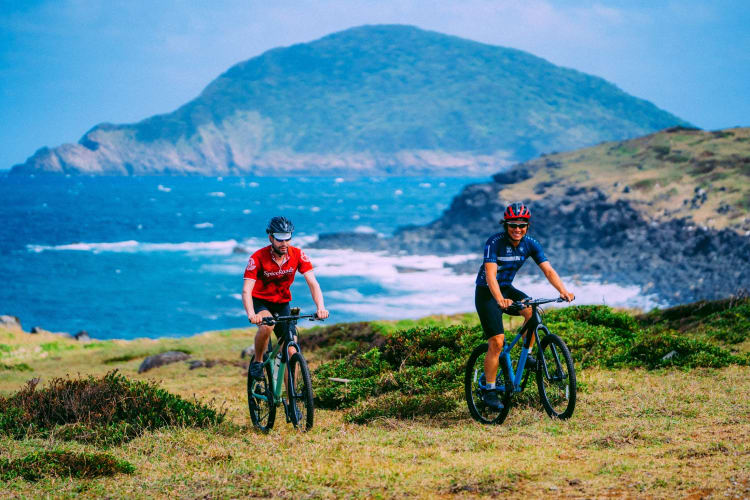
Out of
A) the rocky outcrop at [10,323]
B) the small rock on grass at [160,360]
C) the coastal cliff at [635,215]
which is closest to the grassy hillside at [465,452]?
the small rock on grass at [160,360]

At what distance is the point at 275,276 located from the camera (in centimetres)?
928

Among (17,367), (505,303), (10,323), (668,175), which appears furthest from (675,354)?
(668,175)

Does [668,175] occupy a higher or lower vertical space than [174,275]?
higher

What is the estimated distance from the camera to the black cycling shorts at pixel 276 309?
9.27m

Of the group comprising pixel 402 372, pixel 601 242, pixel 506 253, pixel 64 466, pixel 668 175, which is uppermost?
pixel 668 175

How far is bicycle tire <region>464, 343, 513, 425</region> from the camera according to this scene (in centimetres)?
897

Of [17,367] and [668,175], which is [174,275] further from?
[17,367]

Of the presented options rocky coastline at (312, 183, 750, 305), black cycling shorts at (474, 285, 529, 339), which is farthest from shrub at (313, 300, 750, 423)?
rocky coastline at (312, 183, 750, 305)

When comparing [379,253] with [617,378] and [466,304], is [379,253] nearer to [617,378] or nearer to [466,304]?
[466,304]

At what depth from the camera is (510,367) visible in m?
8.86

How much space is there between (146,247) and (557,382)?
11179 cm

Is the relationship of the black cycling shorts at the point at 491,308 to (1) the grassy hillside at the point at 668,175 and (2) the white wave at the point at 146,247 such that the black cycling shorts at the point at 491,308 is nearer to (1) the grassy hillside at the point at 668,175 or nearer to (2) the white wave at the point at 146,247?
(1) the grassy hillside at the point at 668,175

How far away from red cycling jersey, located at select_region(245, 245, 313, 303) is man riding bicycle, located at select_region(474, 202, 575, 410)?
228cm

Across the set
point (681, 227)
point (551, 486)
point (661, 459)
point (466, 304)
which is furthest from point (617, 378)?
point (681, 227)
